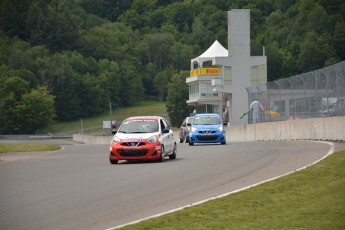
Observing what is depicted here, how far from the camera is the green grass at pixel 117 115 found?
547 ft

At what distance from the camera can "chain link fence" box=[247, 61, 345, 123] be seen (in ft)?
109

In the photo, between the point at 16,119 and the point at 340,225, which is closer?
the point at 340,225

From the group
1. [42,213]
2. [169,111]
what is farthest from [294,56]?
[42,213]

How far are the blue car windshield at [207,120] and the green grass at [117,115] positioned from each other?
11944cm

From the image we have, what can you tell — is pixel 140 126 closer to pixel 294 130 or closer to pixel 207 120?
pixel 207 120

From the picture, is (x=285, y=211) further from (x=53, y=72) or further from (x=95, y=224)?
(x=53, y=72)

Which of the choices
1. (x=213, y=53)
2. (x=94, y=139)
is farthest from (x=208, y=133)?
(x=213, y=53)

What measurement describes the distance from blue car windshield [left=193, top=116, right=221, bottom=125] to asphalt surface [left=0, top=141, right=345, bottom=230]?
12.9 metres

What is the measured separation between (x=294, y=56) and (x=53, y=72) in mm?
46709

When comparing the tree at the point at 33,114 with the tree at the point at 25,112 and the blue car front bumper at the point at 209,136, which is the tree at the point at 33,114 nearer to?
the tree at the point at 25,112

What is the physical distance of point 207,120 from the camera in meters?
41.5

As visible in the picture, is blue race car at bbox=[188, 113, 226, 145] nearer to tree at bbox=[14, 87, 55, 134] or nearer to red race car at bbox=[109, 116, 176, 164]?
red race car at bbox=[109, 116, 176, 164]

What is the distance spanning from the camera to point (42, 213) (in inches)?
582

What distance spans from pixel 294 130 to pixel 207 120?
12.3 feet
